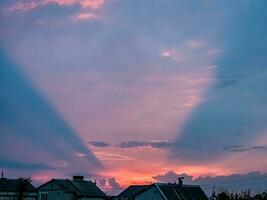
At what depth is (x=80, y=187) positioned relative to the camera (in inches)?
3253

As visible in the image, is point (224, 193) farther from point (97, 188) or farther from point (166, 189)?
point (97, 188)

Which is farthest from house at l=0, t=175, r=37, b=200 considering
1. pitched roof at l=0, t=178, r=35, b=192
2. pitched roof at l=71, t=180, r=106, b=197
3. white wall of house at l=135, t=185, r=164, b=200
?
white wall of house at l=135, t=185, r=164, b=200

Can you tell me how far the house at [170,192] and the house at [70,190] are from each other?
10708 mm

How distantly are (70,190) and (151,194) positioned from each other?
14732 millimetres

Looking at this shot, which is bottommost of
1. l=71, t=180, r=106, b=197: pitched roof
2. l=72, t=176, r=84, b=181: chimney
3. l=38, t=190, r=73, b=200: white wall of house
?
l=38, t=190, r=73, b=200: white wall of house

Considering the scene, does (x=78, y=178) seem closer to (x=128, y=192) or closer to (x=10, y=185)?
(x=128, y=192)

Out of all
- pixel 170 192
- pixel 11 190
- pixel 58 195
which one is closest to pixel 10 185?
pixel 11 190

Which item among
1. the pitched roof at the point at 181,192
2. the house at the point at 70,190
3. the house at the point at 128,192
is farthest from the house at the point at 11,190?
the pitched roof at the point at 181,192

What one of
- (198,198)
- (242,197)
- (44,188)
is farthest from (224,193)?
(44,188)

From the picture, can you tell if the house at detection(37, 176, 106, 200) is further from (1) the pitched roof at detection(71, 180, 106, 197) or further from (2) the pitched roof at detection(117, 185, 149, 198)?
(2) the pitched roof at detection(117, 185, 149, 198)

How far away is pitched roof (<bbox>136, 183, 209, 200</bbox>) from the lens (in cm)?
7156

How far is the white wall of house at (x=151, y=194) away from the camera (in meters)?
71.8

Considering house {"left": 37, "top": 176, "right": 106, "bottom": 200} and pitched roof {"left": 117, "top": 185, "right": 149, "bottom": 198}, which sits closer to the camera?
house {"left": 37, "top": 176, "right": 106, "bottom": 200}

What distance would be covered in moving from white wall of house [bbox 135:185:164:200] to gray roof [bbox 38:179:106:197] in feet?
36.2
